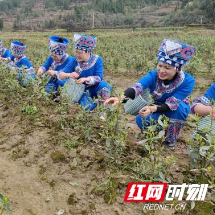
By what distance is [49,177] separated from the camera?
248cm

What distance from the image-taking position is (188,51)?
2797 millimetres

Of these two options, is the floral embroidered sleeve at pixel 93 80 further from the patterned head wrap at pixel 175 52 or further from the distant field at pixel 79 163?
the patterned head wrap at pixel 175 52

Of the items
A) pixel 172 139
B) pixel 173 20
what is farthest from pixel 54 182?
pixel 173 20

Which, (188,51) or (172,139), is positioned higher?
(188,51)

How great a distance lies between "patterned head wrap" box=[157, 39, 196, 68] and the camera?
9.01ft

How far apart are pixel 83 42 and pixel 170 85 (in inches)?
59.5

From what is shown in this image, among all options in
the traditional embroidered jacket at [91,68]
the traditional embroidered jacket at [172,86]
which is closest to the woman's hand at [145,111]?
the traditional embroidered jacket at [172,86]

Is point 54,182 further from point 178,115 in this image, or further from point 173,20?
point 173,20

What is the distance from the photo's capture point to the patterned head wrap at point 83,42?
384 cm

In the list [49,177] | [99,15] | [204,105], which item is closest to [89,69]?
[204,105]

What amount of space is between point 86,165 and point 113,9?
90740 mm

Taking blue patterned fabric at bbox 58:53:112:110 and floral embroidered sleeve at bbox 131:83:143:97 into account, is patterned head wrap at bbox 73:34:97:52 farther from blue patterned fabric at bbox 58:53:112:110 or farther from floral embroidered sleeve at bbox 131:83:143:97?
floral embroidered sleeve at bbox 131:83:143:97

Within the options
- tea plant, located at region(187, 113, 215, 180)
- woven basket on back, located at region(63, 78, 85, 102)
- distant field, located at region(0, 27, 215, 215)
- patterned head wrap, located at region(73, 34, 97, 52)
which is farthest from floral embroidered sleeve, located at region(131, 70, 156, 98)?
patterned head wrap, located at region(73, 34, 97, 52)

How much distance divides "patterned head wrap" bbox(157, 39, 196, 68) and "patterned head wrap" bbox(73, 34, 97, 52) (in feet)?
4.66
